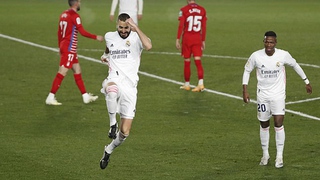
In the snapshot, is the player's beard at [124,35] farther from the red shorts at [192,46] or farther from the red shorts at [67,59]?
the red shorts at [192,46]

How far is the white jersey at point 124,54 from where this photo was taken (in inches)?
572

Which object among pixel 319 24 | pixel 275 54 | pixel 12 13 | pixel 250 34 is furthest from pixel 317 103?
pixel 12 13

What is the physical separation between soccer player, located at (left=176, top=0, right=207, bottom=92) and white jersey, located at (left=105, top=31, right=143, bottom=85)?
7.30m

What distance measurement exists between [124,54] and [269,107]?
2469mm

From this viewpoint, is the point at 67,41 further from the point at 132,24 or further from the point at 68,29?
the point at 132,24

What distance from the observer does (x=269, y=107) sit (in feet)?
49.1

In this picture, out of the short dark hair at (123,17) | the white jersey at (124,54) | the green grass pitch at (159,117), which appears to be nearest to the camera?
the short dark hair at (123,17)

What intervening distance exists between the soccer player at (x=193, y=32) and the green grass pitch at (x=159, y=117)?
1.64 ft

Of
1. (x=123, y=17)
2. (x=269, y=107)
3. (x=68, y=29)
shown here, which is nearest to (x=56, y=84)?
(x=68, y=29)

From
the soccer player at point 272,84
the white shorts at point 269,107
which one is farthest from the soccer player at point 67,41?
the white shorts at point 269,107

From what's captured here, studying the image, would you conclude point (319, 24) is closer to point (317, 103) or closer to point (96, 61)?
point (96, 61)

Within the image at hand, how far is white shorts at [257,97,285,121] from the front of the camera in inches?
585

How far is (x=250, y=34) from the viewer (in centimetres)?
3250

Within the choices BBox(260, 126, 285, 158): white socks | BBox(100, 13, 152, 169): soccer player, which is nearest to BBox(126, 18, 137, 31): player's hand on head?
BBox(100, 13, 152, 169): soccer player
